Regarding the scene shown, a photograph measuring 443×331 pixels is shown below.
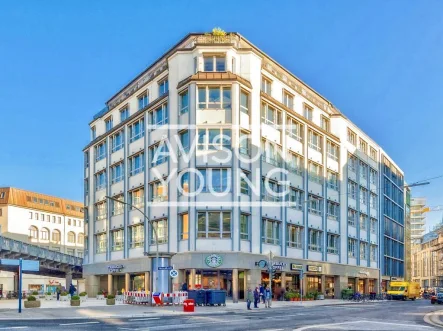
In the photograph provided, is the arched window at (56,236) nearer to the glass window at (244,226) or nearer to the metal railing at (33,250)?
the metal railing at (33,250)

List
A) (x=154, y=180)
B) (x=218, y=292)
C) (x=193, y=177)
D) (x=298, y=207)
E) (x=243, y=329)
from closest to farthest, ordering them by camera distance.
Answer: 1. (x=243, y=329)
2. (x=218, y=292)
3. (x=193, y=177)
4. (x=154, y=180)
5. (x=298, y=207)

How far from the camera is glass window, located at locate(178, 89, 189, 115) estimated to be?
162 ft

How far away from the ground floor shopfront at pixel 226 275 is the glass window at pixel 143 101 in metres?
16.4

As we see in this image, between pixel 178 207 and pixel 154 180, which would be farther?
pixel 154 180

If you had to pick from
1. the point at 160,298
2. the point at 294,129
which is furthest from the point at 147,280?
the point at 294,129

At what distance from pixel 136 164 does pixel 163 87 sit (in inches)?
368

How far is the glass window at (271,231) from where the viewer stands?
50.6 meters

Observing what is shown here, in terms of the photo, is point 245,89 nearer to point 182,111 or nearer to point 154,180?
point 182,111

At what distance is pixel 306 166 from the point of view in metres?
59.3

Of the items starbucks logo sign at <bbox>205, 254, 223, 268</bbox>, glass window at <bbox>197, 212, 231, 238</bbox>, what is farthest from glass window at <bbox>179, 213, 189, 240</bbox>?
starbucks logo sign at <bbox>205, 254, 223, 268</bbox>

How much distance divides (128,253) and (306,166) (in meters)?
21.6

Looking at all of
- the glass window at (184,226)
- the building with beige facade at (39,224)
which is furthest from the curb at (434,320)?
the building with beige facade at (39,224)

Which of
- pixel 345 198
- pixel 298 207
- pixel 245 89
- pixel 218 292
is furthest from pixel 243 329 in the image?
pixel 345 198

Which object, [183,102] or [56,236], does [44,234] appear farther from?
[183,102]
